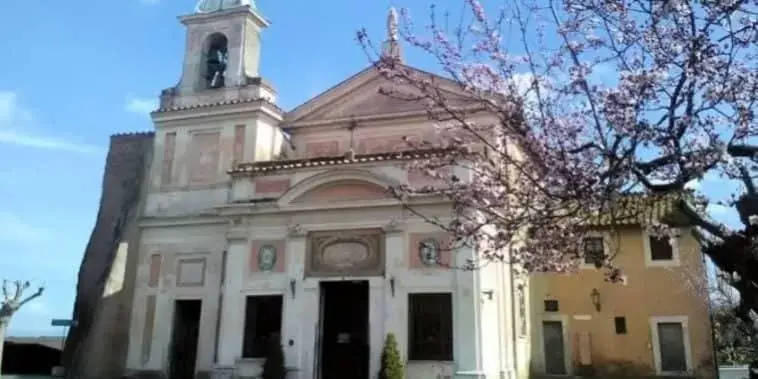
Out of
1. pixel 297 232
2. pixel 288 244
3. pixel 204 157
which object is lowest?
pixel 288 244

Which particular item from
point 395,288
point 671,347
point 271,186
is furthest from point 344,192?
point 671,347

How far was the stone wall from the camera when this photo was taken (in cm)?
2050

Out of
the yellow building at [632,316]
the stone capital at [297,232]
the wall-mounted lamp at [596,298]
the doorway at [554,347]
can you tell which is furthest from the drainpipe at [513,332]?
the stone capital at [297,232]

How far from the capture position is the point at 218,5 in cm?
2341

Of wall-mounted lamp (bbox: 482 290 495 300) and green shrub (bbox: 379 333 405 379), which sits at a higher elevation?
wall-mounted lamp (bbox: 482 290 495 300)

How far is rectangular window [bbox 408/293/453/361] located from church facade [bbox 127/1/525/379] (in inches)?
1.4

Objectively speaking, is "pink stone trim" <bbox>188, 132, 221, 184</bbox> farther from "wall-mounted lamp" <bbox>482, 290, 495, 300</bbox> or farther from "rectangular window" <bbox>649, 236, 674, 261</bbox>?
"rectangular window" <bbox>649, 236, 674, 261</bbox>

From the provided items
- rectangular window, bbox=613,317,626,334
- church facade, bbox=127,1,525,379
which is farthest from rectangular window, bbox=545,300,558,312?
church facade, bbox=127,1,525,379

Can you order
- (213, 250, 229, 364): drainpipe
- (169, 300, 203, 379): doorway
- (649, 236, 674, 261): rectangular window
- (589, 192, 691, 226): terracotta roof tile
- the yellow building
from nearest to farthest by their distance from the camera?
1. (589, 192, 691, 226): terracotta roof tile
2. (213, 250, 229, 364): drainpipe
3. (169, 300, 203, 379): doorway
4. the yellow building
5. (649, 236, 674, 261): rectangular window

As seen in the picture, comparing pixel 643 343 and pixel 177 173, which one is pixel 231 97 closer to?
pixel 177 173

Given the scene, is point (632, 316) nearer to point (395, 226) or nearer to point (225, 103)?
point (395, 226)

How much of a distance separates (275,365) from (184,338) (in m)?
4.71

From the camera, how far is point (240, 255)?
18.6 m

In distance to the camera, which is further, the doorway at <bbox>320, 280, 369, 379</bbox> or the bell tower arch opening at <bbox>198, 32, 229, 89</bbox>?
the bell tower arch opening at <bbox>198, 32, 229, 89</bbox>
